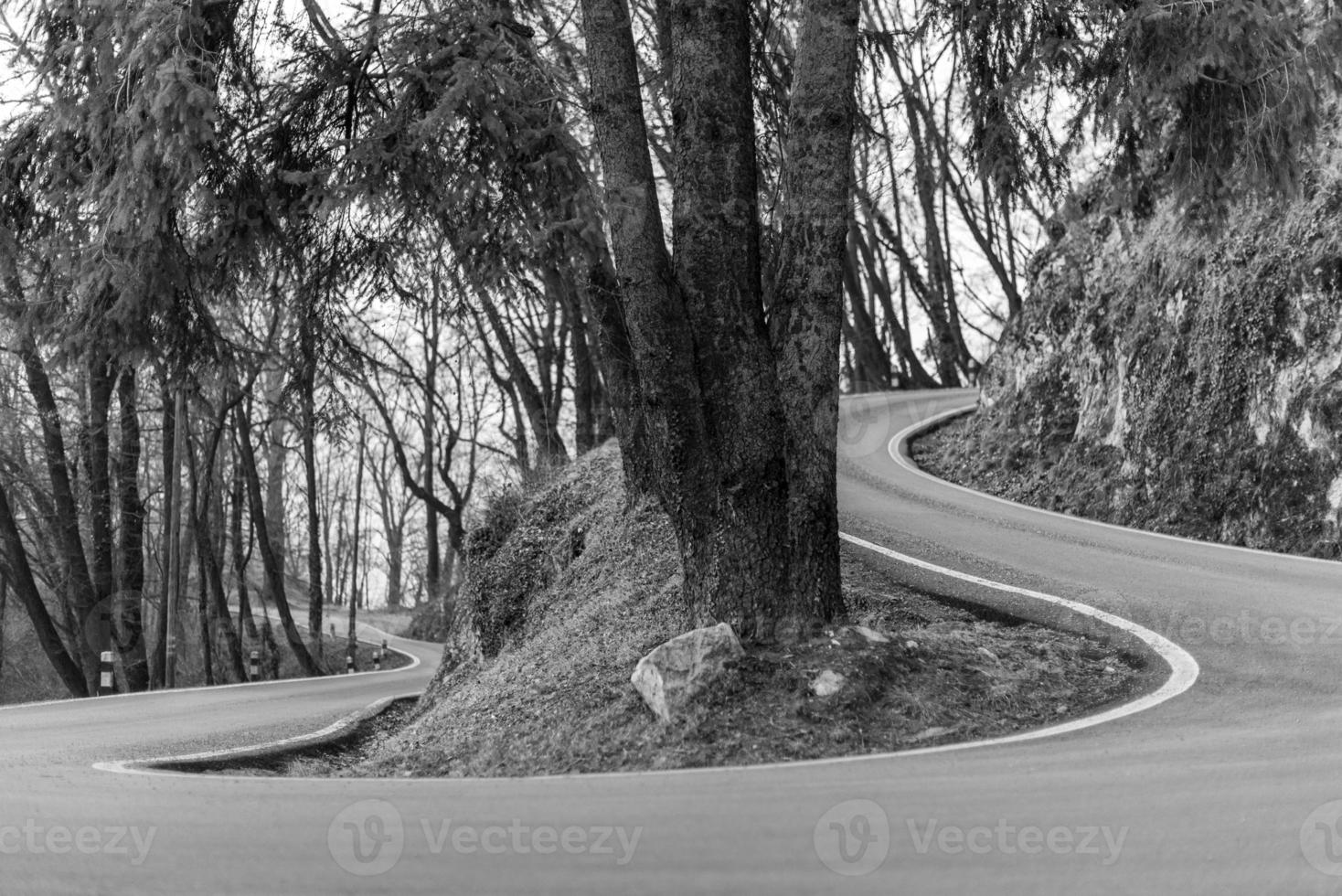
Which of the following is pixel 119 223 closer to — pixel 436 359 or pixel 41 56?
pixel 41 56

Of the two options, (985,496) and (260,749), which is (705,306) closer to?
(260,749)

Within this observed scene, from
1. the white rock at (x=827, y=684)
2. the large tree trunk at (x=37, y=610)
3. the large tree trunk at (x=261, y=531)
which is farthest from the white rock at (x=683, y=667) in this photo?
the large tree trunk at (x=261, y=531)

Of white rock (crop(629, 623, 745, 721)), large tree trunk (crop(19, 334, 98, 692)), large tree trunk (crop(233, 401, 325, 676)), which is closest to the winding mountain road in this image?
white rock (crop(629, 623, 745, 721))

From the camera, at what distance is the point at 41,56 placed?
9.10 m

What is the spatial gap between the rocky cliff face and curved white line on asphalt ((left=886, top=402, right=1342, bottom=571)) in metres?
0.48

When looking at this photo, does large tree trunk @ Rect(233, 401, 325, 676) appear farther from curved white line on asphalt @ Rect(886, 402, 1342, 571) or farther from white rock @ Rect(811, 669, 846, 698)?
white rock @ Rect(811, 669, 846, 698)

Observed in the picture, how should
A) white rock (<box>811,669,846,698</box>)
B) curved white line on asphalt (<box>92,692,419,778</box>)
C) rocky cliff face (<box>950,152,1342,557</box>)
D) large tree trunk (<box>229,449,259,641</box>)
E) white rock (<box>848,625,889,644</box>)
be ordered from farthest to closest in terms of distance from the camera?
1. large tree trunk (<box>229,449,259,641</box>)
2. rocky cliff face (<box>950,152,1342,557</box>)
3. white rock (<box>848,625,889,644</box>)
4. curved white line on asphalt (<box>92,692,419,778</box>)
5. white rock (<box>811,669,846,698</box>)

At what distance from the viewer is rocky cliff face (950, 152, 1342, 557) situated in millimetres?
14094

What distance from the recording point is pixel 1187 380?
16266 mm

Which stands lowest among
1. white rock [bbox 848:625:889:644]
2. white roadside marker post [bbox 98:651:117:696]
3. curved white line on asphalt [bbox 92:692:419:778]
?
white roadside marker post [bbox 98:651:117:696]

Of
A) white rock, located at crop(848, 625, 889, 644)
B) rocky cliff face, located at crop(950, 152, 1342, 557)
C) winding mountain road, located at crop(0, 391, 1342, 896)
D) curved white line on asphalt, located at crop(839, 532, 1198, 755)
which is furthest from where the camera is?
rocky cliff face, located at crop(950, 152, 1342, 557)

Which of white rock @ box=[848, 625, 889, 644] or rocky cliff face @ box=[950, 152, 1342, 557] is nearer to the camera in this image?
white rock @ box=[848, 625, 889, 644]

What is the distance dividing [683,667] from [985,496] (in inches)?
449

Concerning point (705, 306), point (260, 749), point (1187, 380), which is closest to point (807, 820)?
point (705, 306)
